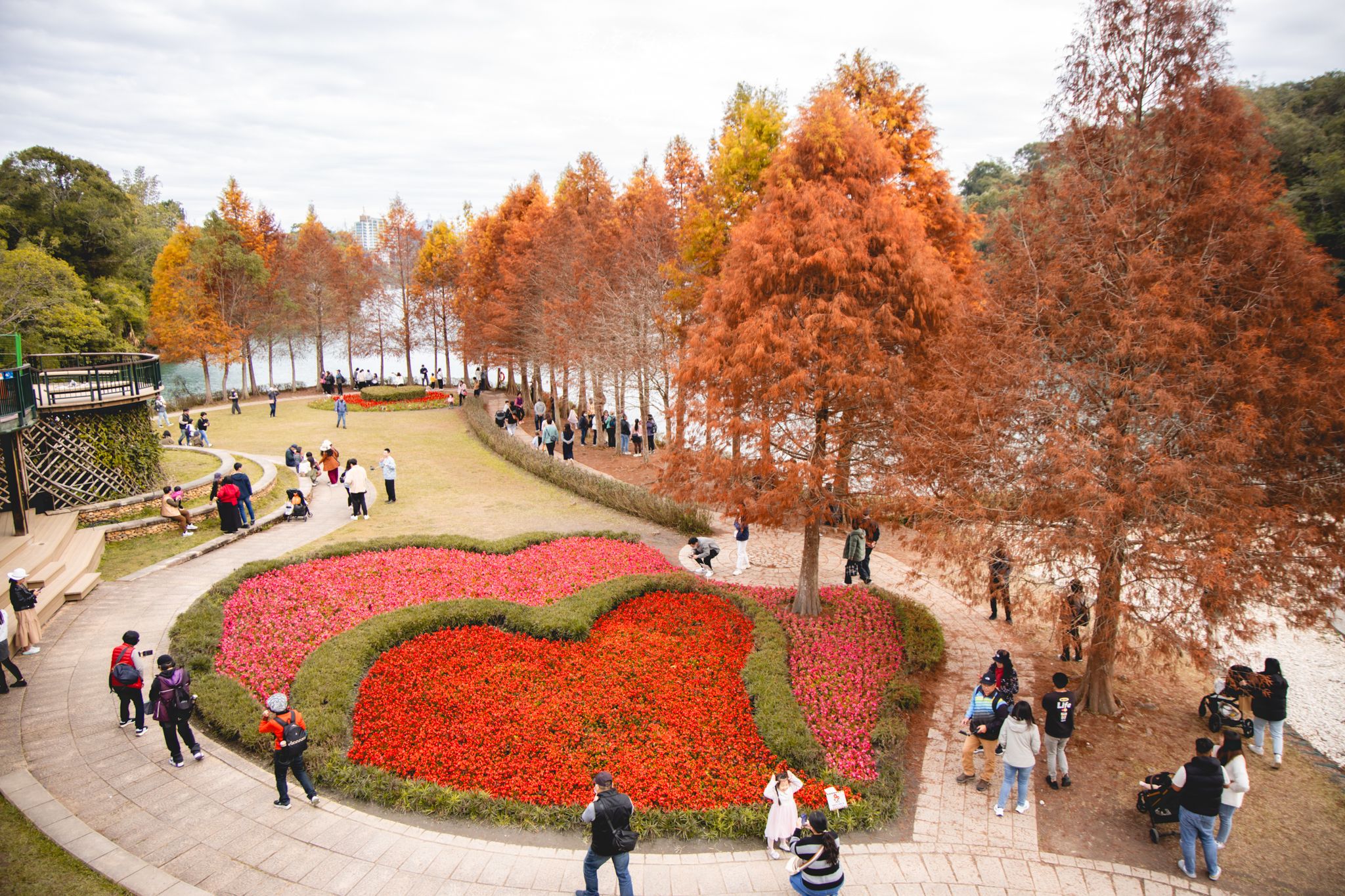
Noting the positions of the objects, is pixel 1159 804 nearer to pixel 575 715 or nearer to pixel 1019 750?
pixel 1019 750

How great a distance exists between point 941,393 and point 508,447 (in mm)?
20319

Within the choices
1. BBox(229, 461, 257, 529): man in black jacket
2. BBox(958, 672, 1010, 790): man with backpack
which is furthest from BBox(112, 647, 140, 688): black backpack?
BBox(958, 672, 1010, 790): man with backpack

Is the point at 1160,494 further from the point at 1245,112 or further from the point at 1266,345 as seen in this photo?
the point at 1245,112

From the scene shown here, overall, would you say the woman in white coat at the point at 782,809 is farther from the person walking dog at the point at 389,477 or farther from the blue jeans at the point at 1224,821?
the person walking dog at the point at 389,477

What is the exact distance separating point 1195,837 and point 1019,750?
1.80 m

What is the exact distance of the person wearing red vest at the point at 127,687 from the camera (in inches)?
352

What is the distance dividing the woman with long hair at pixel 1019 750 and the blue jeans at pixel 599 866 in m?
4.62

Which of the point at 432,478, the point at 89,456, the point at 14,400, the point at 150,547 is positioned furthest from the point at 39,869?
the point at 432,478

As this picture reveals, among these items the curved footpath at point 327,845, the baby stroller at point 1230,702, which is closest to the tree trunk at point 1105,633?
the baby stroller at point 1230,702

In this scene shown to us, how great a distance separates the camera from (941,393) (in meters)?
10.5

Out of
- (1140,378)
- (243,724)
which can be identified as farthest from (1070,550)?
(243,724)

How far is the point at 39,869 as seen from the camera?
6750mm

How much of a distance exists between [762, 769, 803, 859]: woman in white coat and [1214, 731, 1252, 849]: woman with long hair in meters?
4.62

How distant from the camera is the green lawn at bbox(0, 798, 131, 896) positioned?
21.4ft
